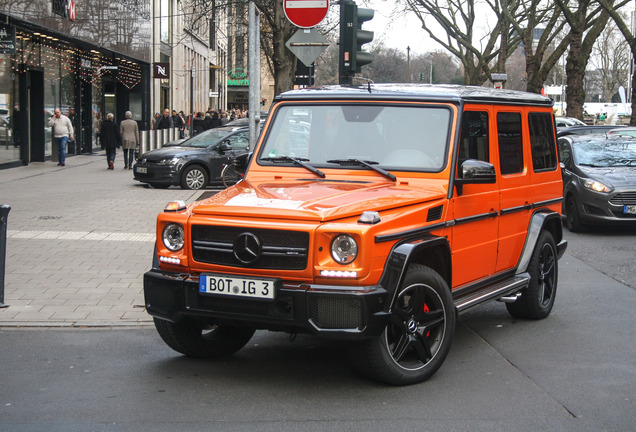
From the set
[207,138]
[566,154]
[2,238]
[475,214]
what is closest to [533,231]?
[475,214]

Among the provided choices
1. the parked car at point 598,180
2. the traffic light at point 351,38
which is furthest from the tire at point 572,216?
the traffic light at point 351,38

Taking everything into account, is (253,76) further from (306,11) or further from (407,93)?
(407,93)

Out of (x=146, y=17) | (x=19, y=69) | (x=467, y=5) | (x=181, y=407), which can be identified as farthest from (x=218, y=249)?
(x=467, y=5)

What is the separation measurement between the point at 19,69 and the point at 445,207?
870 inches

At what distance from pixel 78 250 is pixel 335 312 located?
264 inches

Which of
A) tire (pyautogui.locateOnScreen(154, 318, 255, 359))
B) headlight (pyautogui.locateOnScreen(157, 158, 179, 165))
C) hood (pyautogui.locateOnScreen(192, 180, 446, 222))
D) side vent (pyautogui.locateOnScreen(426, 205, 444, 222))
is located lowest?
tire (pyautogui.locateOnScreen(154, 318, 255, 359))

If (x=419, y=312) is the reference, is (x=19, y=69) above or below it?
above

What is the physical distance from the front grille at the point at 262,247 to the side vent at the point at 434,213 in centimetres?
104

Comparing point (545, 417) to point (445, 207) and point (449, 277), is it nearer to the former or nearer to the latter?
point (449, 277)

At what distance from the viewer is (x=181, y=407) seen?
16.3 feet

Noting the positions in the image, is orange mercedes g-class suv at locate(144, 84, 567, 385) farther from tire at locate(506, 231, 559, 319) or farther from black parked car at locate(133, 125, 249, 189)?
black parked car at locate(133, 125, 249, 189)

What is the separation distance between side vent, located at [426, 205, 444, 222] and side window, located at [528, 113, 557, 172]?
198 cm

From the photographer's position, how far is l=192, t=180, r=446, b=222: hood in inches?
203

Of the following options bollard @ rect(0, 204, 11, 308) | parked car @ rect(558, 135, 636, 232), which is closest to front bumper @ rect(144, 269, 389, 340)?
bollard @ rect(0, 204, 11, 308)
